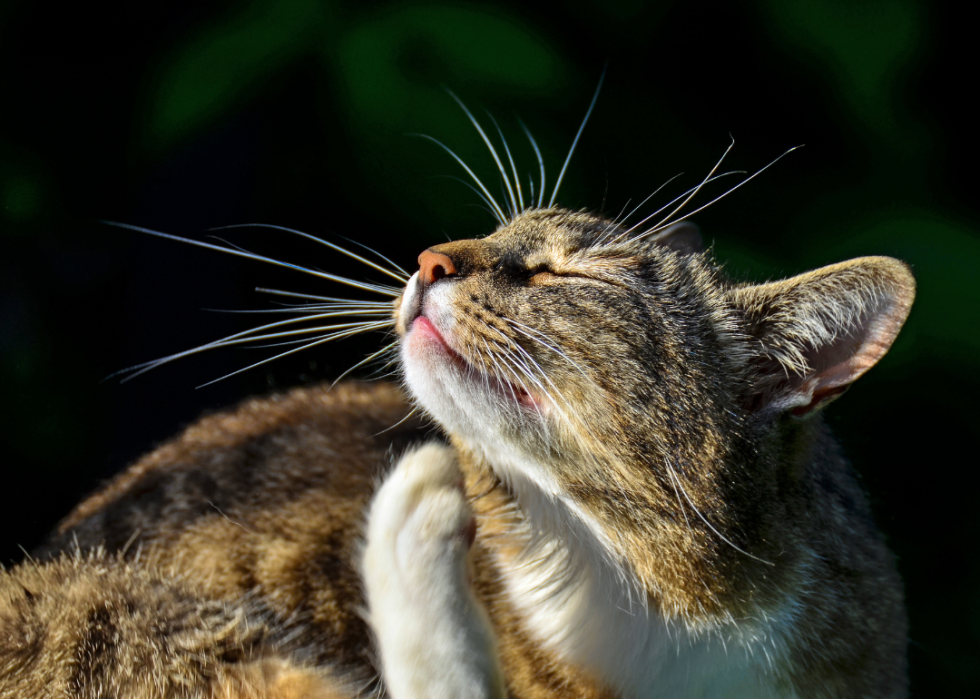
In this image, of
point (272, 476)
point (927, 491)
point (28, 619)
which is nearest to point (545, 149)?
point (272, 476)

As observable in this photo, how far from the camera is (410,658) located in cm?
132

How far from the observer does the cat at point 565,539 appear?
4.03ft

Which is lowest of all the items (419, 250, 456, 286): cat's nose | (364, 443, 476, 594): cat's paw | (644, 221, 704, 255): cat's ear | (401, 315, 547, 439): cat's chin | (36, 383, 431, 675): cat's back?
(36, 383, 431, 675): cat's back

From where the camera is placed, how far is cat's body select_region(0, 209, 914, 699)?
123 centimetres

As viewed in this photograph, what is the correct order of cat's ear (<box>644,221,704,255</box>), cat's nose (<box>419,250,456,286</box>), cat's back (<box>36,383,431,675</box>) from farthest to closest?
cat's ear (<box>644,221,704,255</box>) < cat's back (<box>36,383,431,675</box>) < cat's nose (<box>419,250,456,286</box>)

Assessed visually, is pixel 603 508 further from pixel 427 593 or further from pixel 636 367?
pixel 427 593

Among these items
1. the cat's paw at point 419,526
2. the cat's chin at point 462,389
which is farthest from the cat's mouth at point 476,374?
the cat's paw at point 419,526

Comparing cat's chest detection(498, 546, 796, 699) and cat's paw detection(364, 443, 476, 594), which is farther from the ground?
cat's paw detection(364, 443, 476, 594)

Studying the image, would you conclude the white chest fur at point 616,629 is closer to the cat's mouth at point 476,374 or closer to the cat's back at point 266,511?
the cat's mouth at point 476,374

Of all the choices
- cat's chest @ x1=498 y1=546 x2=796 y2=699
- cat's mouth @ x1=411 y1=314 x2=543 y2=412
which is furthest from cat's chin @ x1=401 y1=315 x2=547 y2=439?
cat's chest @ x1=498 y1=546 x2=796 y2=699

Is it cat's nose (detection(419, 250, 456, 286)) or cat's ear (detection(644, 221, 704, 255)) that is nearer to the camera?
cat's nose (detection(419, 250, 456, 286))

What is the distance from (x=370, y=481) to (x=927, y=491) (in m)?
1.51

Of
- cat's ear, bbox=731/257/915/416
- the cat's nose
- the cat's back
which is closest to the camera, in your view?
cat's ear, bbox=731/257/915/416

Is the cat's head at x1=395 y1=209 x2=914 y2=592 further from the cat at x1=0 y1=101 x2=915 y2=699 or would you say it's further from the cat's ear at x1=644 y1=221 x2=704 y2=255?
the cat's ear at x1=644 y1=221 x2=704 y2=255
